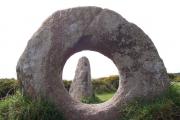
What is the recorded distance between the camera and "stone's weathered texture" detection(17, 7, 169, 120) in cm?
914

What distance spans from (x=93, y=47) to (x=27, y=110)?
1.87 metres

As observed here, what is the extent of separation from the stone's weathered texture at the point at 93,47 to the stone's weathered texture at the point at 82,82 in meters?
4.32

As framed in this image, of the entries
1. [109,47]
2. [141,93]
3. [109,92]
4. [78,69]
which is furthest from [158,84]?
[109,92]

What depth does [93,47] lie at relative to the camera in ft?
31.2

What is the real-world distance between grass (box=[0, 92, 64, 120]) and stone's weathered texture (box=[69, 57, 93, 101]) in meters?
4.52

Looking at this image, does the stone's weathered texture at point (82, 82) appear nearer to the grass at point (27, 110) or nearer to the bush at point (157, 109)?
the grass at point (27, 110)

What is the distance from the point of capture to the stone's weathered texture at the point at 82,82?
45.0ft

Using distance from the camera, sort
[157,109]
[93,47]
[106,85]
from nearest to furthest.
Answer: [157,109] < [93,47] < [106,85]

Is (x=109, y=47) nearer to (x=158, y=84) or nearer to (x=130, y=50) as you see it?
(x=130, y=50)

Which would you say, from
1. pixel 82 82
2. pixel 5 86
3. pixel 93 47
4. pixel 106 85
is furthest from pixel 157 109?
pixel 106 85

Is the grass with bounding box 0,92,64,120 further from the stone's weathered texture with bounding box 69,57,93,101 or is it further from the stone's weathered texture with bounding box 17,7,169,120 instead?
the stone's weathered texture with bounding box 69,57,93,101

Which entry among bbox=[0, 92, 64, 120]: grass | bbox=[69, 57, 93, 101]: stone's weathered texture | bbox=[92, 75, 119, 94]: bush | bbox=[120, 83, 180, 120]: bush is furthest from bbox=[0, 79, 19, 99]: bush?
bbox=[120, 83, 180, 120]: bush

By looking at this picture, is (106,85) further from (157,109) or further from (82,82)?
(157,109)

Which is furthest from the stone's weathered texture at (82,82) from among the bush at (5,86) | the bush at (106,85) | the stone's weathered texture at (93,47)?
the bush at (106,85)
